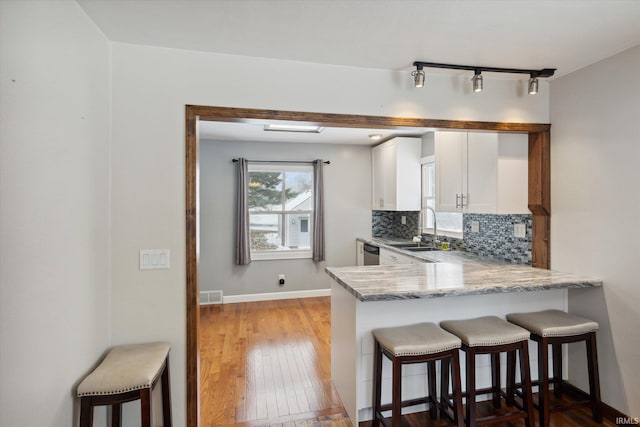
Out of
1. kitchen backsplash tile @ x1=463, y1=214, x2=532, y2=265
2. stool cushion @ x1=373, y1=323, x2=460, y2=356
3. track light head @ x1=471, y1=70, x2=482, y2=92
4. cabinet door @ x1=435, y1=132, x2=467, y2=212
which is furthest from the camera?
cabinet door @ x1=435, y1=132, x2=467, y2=212

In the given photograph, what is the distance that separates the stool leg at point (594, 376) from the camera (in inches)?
82.8

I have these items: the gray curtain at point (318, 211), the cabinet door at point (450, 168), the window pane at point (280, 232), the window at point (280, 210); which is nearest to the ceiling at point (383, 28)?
the cabinet door at point (450, 168)

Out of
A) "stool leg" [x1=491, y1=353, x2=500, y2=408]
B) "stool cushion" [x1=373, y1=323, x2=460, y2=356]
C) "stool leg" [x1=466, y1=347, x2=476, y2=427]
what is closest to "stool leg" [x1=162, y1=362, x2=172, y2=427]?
"stool cushion" [x1=373, y1=323, x2=460, y2=356]

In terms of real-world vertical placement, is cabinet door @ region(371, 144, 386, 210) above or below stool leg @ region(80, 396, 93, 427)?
above

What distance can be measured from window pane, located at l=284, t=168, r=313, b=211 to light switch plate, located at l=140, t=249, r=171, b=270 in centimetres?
331

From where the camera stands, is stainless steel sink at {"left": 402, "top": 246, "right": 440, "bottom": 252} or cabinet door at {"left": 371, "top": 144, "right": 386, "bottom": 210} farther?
cabinet door at {"left": 371, "top": 144, "right": 386, "bottom": 210}

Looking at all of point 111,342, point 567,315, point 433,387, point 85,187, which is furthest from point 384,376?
point 85,187

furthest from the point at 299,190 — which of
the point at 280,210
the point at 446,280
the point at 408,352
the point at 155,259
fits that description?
the point at 408,352

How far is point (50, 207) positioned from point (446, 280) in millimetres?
2226

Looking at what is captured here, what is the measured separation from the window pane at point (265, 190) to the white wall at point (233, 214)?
0.27 metres

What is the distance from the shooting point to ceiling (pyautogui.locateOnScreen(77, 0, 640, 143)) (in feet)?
5.04

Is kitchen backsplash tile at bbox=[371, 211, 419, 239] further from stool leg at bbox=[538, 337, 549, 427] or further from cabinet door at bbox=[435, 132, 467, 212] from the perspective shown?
stool leg at bbox=[538, 337, 549, 427]

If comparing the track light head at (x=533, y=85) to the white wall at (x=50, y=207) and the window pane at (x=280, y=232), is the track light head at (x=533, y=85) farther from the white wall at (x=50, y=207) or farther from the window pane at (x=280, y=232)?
the window pane at (x=280, y=232)

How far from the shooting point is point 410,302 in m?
2.22
